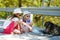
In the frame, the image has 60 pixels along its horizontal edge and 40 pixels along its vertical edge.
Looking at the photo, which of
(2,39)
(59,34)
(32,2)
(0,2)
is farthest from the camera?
(32,2)

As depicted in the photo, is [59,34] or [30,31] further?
[30,31]

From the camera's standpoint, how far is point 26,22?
8.20 ft

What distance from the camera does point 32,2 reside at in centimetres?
1048

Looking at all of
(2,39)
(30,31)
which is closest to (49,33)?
(30,31)

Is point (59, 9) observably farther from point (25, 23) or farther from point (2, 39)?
point (2, 39)

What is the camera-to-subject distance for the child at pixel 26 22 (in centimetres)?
244

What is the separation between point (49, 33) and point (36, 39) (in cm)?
38

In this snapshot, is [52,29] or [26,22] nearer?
[52,29]

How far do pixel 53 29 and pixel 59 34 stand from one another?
12cm

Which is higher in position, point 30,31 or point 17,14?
point 17,14

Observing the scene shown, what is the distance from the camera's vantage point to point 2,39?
199cm

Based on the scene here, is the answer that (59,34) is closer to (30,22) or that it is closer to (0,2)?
(30,22)

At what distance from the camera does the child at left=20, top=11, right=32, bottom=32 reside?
2441mm

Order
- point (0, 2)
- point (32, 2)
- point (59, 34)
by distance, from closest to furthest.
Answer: point (59, 34)
point (0, 2)
point (32, 2)
